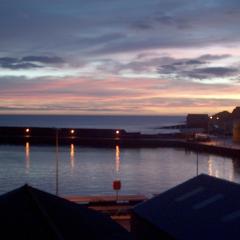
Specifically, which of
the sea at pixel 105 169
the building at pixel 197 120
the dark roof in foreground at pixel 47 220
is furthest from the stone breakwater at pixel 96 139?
the dark roof in foreground at pixel 47 220

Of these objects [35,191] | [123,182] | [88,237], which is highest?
[35,191]

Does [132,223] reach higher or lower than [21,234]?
lower

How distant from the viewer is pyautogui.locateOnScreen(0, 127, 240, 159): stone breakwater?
64312 mm

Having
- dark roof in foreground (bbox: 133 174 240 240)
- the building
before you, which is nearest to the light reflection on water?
dark roof in foreground (bbox: 133 174 240 240)

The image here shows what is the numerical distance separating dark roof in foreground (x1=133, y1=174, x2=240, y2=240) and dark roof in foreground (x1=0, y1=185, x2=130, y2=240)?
2.73 m

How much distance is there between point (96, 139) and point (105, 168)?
27.6 meters

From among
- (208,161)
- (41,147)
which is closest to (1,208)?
(208,161)

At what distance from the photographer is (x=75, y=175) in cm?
3634

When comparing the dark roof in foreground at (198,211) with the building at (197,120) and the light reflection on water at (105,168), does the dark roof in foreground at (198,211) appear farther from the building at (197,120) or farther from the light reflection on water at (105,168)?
the building at (197,120)

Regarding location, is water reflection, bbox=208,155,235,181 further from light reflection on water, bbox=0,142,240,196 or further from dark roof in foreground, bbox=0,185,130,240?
dark roof in foreground, bbox=0,185,130,240

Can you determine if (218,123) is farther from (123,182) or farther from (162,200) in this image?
(162,200)

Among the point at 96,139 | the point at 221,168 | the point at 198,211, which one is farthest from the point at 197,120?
the point at 198,211

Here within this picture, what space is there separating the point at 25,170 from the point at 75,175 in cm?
473

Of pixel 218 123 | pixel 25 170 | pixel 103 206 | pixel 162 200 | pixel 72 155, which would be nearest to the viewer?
pixel 162 200
